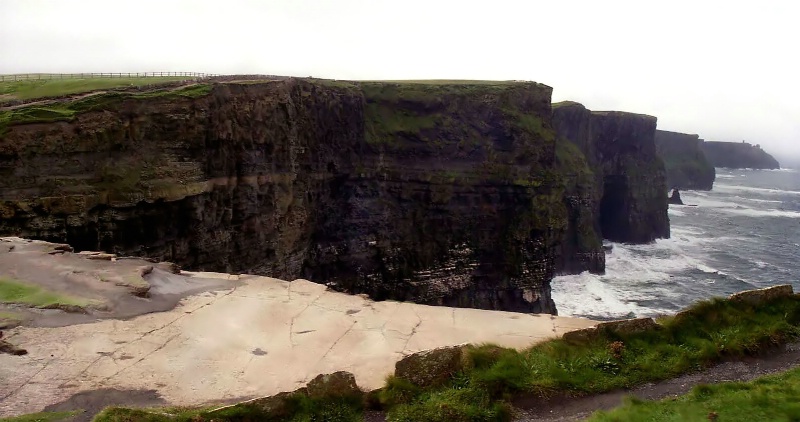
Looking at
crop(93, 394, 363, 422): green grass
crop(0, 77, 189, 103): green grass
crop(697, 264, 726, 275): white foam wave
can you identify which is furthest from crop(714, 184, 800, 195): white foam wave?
crop(93, 394, 363, 422): green grass

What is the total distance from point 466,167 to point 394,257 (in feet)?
28.9

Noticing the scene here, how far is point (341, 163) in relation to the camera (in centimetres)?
3591

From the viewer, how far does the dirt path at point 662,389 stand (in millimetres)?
8180

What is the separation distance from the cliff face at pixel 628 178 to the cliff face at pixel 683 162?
167 ft

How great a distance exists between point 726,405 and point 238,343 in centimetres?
855

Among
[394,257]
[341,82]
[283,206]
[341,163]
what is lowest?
[394,257]

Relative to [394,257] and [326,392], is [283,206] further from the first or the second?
[326,392]

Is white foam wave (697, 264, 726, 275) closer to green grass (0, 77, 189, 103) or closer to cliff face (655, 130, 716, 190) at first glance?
green grass (0, 77, 189, 103)

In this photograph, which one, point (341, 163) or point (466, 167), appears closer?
point (341, 163)

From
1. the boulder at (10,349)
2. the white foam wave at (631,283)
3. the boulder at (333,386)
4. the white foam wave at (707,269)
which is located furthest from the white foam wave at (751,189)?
the boulder at (10,349)

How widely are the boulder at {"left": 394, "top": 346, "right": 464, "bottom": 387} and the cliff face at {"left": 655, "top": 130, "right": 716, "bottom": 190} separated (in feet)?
385

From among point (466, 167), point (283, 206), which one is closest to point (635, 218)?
point (466, 167)

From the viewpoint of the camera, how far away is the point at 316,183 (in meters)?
34.4

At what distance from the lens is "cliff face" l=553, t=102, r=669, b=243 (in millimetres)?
64500
